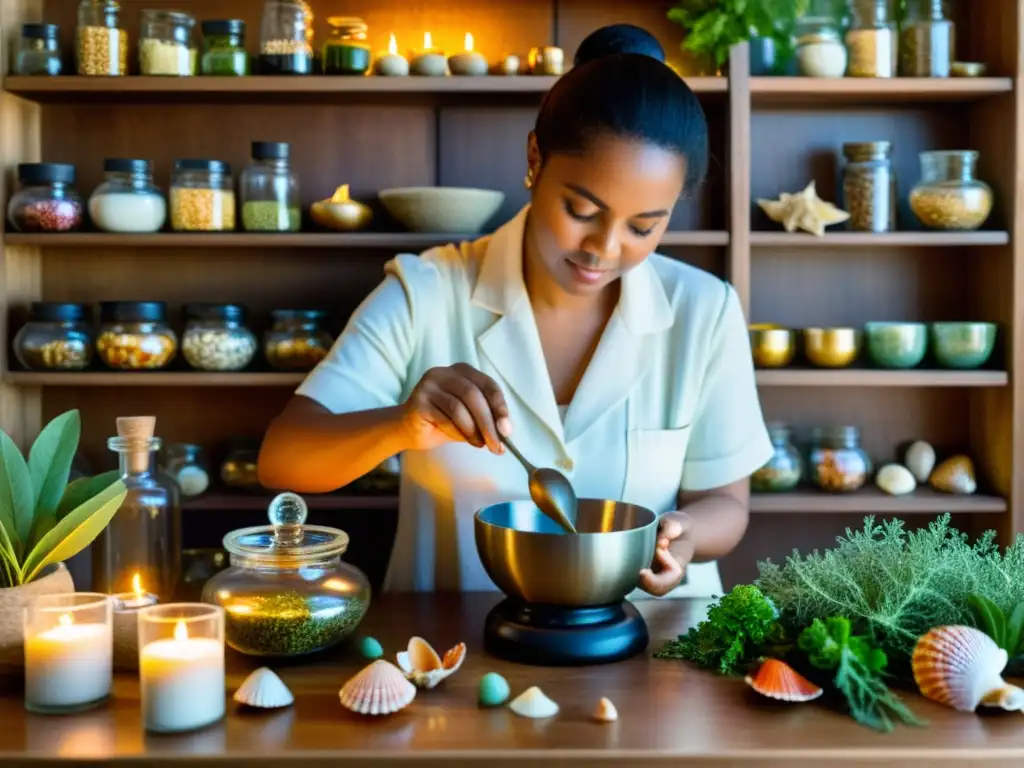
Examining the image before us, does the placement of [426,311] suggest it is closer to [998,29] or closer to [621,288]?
[621,288]

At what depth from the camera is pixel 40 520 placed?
1238 mm

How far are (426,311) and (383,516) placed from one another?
1107mm

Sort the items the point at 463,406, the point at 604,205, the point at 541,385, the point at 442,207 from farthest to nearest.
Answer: the point at 442,207 → the point at 541,385 → the point at 604,205 → the point at 463,406

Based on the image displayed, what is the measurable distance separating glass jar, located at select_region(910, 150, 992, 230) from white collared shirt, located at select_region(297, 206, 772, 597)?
0.93 metres

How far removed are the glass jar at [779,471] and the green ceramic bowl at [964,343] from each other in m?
0.42

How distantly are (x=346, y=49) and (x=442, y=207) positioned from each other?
43 cm

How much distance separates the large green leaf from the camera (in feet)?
3.95

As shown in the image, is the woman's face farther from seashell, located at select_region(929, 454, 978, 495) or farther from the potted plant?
seashell, located at select_region(929, 454, 978, 495)

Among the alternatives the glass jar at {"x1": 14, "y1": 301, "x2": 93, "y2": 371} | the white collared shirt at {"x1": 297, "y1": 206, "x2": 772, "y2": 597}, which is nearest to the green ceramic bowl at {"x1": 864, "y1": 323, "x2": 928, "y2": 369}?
the white collared shirt at {"x1": 297, "y1": 206, "x2": 772, "y2": 597}

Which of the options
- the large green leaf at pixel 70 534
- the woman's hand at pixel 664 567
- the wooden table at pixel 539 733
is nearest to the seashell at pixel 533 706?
the wooden table at pixel 539 733

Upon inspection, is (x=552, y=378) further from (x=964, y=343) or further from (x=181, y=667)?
(x=964, y=343)

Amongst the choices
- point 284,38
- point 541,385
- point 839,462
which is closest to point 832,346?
point 839,462

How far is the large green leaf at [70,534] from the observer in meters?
1.20

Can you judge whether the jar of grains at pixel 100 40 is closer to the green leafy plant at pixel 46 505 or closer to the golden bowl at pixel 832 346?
the green leafy plant at pixel 46 505
